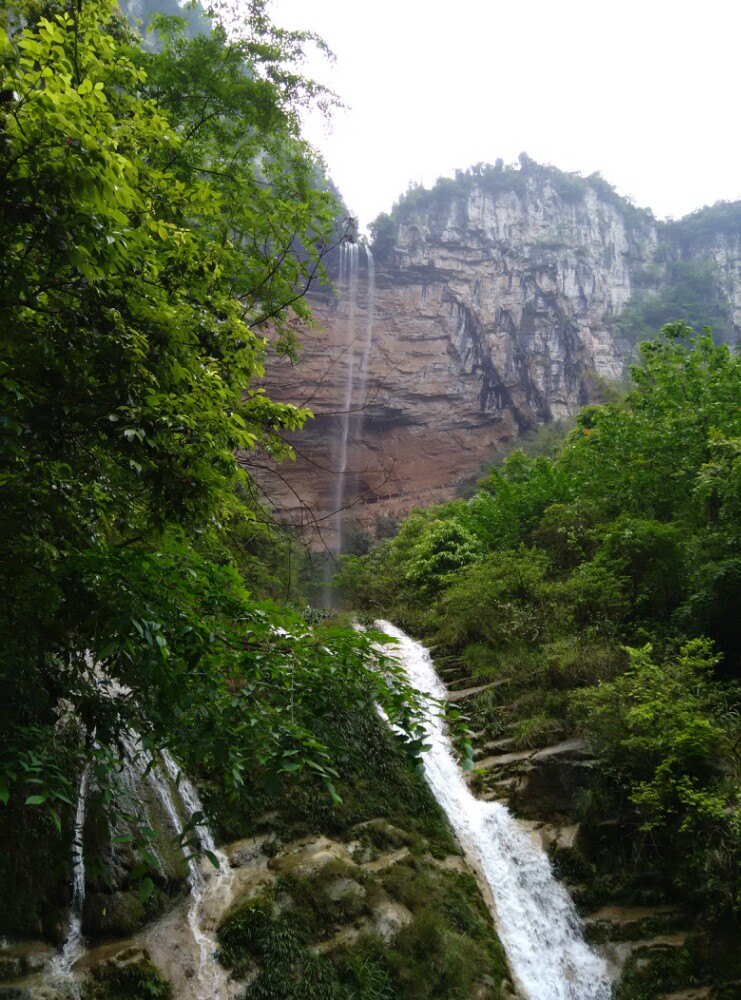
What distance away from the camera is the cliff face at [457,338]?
3164cm

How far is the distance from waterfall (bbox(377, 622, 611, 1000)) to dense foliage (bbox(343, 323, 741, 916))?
0.98m

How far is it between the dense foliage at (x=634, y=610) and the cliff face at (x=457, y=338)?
45.7ft

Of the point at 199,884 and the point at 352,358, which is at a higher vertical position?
the point at 352,358

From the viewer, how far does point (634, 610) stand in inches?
424

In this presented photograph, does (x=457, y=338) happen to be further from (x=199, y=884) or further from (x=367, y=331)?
(x=199, y=884)

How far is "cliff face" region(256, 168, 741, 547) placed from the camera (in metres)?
31.6

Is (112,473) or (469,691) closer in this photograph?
(112,473)

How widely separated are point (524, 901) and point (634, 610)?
5089mm

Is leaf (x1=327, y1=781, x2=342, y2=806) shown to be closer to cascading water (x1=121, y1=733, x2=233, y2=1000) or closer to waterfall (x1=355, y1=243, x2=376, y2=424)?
cascading water (x1=121, y1=733, x2=233, y2=1000)

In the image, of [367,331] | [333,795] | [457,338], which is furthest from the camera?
[457,338]

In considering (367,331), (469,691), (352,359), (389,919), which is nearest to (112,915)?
(389,919)

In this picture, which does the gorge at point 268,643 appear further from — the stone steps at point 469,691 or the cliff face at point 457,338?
the cliff face at point 457,338

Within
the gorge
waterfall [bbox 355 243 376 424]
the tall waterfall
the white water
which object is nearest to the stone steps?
the gorge

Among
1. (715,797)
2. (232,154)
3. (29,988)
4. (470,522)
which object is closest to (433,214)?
(470,522)
